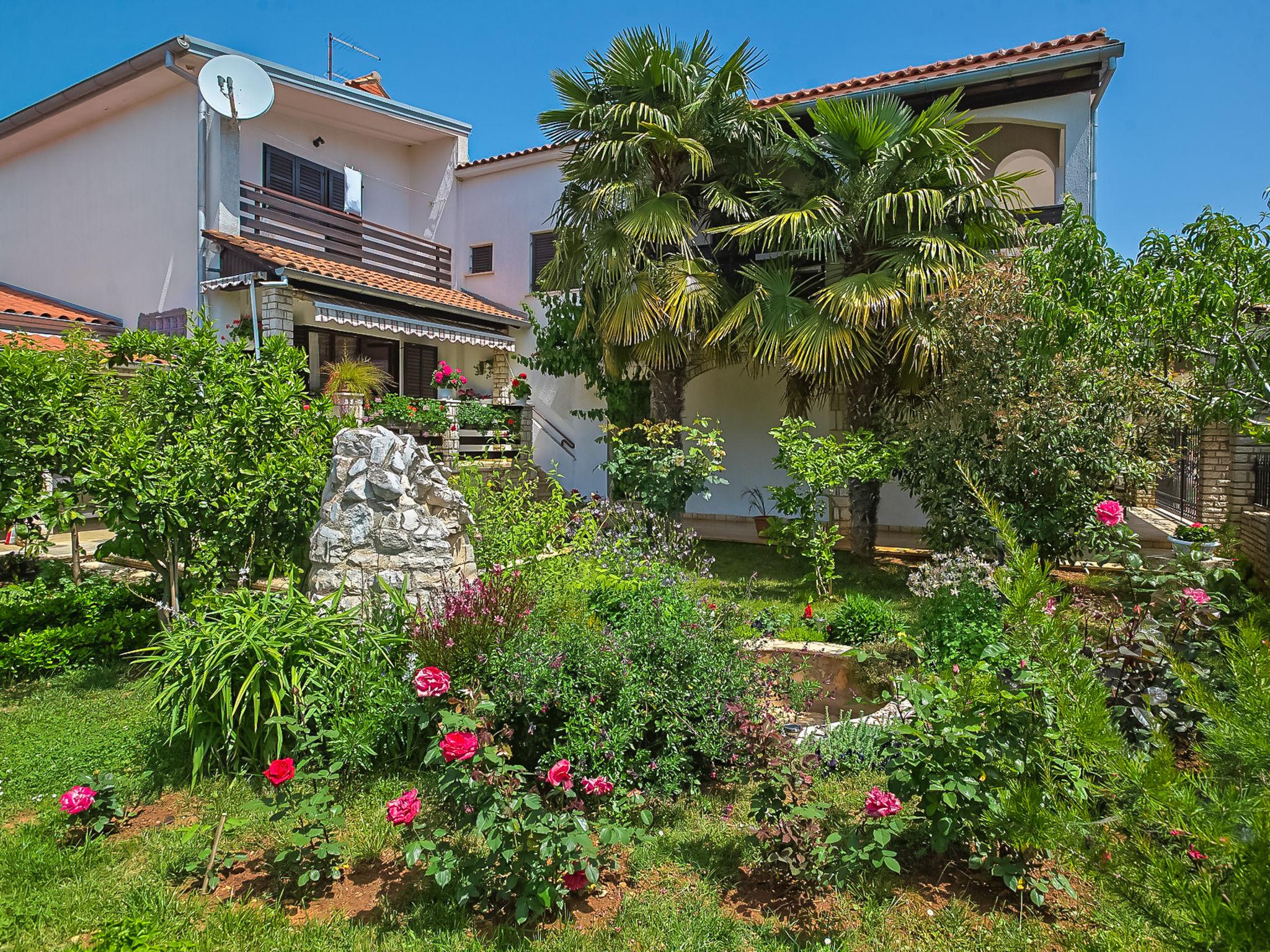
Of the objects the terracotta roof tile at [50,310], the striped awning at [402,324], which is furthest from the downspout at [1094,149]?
the terracotta roof tile at [50,310]

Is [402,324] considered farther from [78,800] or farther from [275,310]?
[78,800]

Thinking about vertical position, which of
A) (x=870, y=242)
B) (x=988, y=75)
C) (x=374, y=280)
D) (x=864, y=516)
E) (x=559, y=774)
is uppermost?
(x=988, y=75)

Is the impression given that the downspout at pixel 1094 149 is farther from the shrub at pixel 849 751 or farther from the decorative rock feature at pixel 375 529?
the decorative rock feature at pixel 375 529

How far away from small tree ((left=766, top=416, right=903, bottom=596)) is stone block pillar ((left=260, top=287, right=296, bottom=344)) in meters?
9.53

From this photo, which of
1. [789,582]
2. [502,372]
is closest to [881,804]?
[789,582]

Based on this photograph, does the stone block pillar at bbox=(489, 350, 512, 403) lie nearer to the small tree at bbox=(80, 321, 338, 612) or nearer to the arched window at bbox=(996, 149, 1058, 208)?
the small tree at bbox=(80, 321, 338, 612)

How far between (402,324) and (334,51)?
1043 centimetres

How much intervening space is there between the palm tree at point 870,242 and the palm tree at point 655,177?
2.67 ft

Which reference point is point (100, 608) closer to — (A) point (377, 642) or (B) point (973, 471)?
(A) point (377, 642)

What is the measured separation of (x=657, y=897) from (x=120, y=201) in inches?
729

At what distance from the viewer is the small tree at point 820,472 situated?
32.1 ft

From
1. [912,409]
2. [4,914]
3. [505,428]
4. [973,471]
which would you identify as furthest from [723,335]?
[4,914]

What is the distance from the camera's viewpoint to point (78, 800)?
380 centimetres

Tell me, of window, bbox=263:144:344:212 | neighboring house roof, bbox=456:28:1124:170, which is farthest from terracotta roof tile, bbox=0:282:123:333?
neighboring house roof, bbox=456:28:1124:170
